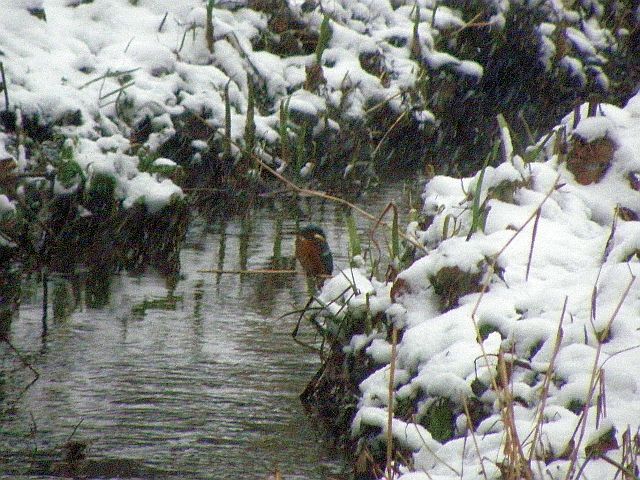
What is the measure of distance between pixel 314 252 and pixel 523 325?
236cm

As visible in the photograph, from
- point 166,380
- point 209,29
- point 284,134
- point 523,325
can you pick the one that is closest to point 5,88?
point 284,134

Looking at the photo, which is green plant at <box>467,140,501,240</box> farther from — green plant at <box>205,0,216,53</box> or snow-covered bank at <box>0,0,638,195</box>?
green plant at <box>205,0,216,53</box>

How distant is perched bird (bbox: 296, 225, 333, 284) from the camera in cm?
576

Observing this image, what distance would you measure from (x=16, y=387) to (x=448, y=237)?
5.68 ft

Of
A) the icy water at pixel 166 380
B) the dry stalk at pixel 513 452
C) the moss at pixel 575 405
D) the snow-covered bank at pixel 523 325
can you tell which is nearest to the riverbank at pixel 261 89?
the icy water at pixel 166 380

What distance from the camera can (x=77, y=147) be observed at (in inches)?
279

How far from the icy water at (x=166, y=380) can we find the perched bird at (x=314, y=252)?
26 cm

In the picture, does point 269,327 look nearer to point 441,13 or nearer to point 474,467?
point 474,467

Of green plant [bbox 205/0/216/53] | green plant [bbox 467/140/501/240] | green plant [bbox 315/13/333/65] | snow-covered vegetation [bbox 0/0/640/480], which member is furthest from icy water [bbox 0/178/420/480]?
green plant [bbox 315/13/333/65]

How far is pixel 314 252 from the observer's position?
19.1ft

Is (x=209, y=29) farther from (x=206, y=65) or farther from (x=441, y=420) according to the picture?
(x=441, y=420)

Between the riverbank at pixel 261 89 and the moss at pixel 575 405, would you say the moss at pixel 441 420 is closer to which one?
the moss at pixel 575 405

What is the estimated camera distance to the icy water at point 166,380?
4098 millimetres

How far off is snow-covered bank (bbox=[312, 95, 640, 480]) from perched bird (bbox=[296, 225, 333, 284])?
908mm
